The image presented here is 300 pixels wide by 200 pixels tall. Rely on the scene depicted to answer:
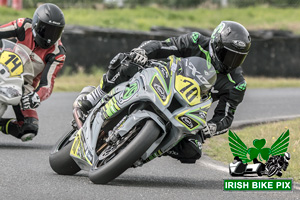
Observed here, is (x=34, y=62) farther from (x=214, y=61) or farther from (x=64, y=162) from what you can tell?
(x=214, y=61)

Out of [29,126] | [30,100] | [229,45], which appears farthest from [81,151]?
[29,126]

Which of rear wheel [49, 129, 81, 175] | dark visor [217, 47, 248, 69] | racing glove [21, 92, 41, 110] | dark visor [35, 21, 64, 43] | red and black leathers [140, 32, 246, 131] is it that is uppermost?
dark visor [217, 47, 248, 69]

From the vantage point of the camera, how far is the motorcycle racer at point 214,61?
258 inches

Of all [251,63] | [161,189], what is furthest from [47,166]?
[251,63]

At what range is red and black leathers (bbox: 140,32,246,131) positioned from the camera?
6.95m

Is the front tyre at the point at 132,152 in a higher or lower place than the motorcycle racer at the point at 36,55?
higher

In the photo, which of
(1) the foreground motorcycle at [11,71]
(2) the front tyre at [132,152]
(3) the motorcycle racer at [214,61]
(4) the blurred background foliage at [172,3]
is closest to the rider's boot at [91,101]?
(3) the motorcycle racer at [214,61]

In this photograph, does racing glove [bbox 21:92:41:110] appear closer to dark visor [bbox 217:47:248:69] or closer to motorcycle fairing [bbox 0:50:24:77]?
motorcycle fairing [bbox 0:50:24:77]

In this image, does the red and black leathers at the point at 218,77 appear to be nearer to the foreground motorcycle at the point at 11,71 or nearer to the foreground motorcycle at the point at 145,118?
the foreground motorcycle at the point at 145,118

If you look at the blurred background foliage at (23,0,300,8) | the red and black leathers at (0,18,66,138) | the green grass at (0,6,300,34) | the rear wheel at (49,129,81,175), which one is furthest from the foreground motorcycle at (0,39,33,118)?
the blurred background foliage at (23,0,300,8)

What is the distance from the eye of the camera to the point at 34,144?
8.98 m

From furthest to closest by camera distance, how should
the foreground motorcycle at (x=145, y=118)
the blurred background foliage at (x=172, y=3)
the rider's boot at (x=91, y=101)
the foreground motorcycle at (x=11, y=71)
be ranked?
the blurred background foliage at (x=172, y=3), the foreground motorcycle at (x=11, y=71), the rider's boot at (x=91, y=101), the foreground motorcycle at (x=145, y=118)

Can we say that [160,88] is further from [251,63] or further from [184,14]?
[184,14]

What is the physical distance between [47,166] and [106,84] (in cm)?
100
